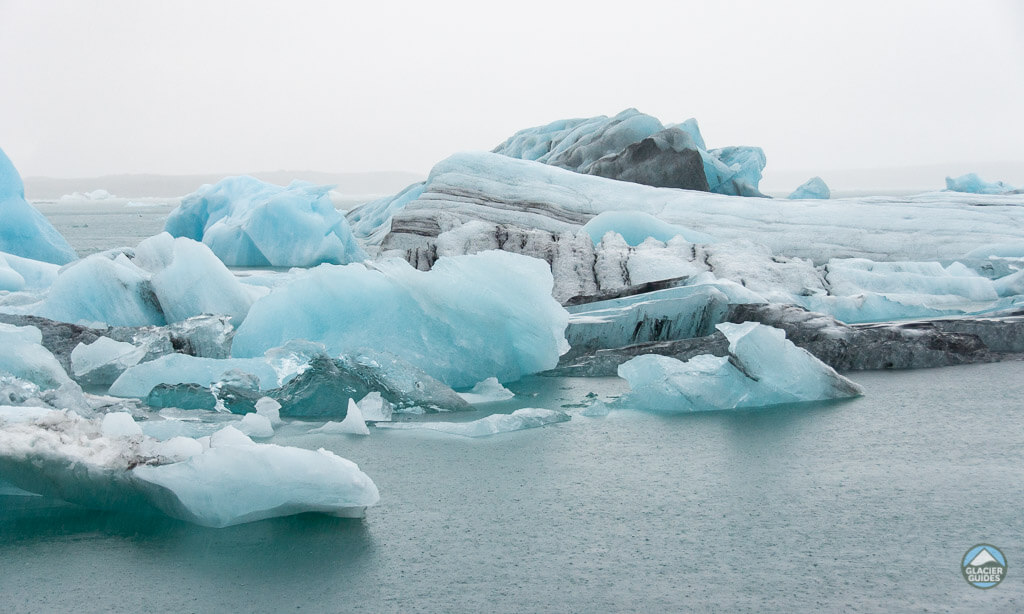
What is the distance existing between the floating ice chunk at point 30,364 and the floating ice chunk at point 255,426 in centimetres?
119

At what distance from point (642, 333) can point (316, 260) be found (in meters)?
7.75

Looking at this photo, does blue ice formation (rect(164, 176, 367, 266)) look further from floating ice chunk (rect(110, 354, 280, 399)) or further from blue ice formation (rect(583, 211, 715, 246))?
floating ice chunk (rect(110, 354, 280, 399))

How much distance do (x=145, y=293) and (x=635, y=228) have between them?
4.73 m

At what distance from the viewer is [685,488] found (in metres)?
3.12

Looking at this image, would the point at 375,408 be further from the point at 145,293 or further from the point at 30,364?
the point at 145,293

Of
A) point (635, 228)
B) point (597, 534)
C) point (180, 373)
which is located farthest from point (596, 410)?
point (635, 228)

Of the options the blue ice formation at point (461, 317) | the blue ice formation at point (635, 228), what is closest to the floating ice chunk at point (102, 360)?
the blue ice formation at point (461, 317)

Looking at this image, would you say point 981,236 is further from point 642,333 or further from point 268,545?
point 268,545

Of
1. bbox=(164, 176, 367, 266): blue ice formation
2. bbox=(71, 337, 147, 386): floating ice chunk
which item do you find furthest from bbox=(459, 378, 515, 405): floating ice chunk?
bbox=(164, 176, 367, 266): blue ice formation

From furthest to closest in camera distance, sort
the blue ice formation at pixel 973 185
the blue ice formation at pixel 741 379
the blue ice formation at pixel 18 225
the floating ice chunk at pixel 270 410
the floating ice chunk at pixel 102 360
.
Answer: the blue ice formation at pixel 973 185, the blue ice formation at pixel 18 225, the floating ice chunk at pixel 102 360, the blue ice formation at pixel 741 379, the floating ice chunk at pixel 270 410

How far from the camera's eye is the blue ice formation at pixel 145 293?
6.94m

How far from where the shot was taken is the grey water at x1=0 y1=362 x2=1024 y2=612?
2248 millimetres

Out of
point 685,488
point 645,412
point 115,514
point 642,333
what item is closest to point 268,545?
point 115,514

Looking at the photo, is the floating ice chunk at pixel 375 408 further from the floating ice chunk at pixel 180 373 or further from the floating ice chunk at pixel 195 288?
the floating ice chunk at pixel 195 288
